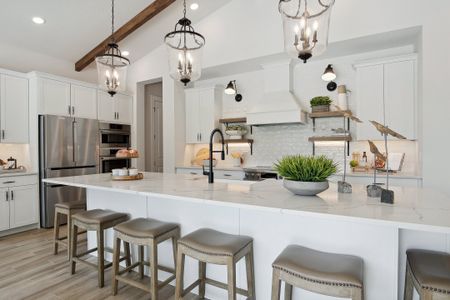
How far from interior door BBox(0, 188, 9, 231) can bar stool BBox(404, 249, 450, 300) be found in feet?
15.7

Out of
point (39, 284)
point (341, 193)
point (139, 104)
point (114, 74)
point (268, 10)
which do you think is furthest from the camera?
point (139, 104)

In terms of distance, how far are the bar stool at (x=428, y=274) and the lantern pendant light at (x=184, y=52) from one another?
85.9 inches

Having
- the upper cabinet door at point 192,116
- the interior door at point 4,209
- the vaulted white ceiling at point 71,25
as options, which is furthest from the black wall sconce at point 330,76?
the interior door at point 4,209

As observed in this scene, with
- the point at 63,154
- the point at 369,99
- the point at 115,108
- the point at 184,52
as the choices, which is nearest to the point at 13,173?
the point at 63,154

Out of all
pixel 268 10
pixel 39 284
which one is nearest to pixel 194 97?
pixel 268 10

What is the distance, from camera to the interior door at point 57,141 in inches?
163

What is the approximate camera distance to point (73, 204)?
3029 mm

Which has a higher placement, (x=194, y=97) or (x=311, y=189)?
(x=194, y=97)

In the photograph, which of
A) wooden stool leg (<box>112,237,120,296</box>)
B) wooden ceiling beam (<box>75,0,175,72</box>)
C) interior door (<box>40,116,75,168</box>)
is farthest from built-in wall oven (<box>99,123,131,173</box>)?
wooden stool leg (<box>112,237,120,296</box>)

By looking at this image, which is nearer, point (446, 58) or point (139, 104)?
point (446, 58)

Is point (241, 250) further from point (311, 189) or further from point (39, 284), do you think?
point (39, 284)

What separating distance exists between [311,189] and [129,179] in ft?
6.08

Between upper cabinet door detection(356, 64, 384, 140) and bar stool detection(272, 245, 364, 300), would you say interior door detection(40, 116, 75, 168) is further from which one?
upper cabinet door detection(356, 64, 384, 140)

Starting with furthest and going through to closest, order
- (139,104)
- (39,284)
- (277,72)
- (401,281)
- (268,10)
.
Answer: (139,104), (277,72), (268,10), (39,284), (401,281)
